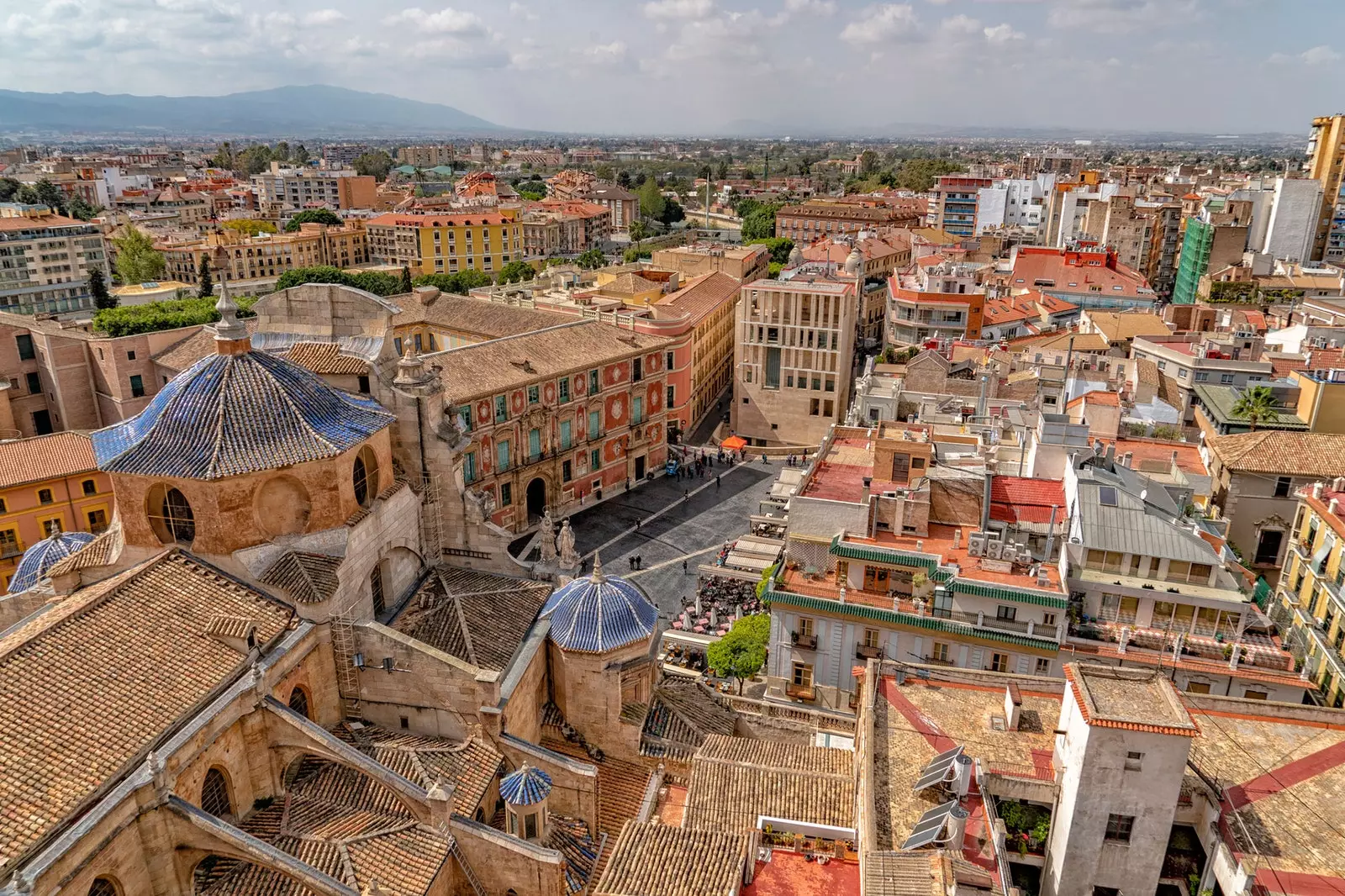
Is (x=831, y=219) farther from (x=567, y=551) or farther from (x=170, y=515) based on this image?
(x=170, y=515)

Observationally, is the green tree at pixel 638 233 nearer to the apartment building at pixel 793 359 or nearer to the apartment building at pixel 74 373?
the apartment building at pixel 793 359

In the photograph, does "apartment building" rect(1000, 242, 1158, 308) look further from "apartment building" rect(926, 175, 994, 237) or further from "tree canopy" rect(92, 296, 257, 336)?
"tree canopy" rect(92, 296, 257, 336)

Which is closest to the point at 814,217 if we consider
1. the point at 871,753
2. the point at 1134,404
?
the point at 1134,404

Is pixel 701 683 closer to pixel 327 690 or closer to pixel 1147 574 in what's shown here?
pixel 327 690

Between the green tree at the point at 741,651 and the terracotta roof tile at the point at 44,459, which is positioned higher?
the terracotta roof tile at the point at 44,459

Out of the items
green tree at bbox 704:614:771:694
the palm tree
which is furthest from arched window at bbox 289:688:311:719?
the palm tree

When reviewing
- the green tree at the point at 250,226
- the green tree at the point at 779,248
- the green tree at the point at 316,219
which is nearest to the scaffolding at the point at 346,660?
the green tree at the point at 779,248

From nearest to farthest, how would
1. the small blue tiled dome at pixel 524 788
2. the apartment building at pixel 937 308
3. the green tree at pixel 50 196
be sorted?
1. the small blue tiled dome at pixel 524 788
2. the apartment building at pixel 937 308
3. the green tree at pixel 50 196

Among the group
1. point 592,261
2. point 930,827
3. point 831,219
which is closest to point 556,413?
point 930,827
